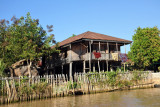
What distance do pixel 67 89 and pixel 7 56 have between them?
488 inches

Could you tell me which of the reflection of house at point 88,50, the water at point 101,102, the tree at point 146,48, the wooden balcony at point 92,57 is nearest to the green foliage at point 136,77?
the reflection of house at point 88,50

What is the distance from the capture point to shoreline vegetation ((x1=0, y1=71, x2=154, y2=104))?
14008 millimetres

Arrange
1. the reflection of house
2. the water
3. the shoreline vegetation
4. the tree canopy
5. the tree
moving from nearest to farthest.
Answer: the water
the shoreline vegetation
the tree canopy
the reflection of house
the tree

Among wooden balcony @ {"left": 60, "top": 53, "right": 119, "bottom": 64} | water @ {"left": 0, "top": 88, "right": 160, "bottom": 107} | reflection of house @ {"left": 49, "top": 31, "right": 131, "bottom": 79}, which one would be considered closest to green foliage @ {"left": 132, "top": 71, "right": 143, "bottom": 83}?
reflection of house @ {"left": 49, "top": 31, "right": 131, "bottom": 79}

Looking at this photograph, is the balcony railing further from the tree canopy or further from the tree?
the tree

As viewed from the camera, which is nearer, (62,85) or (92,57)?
(62,85)

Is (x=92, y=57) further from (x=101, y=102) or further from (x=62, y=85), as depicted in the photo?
(x=101, y=102)

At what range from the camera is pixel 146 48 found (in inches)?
1297

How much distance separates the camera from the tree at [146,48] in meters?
32.0

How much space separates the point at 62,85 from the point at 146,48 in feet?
71.3

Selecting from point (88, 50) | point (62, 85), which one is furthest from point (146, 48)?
point (62, 85)

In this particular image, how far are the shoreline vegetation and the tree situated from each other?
1015cm

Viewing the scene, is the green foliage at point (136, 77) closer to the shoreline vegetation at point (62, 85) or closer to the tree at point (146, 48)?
the shoreline vegetation at point (62, 85)

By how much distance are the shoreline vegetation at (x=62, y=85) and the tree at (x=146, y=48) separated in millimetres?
10151
